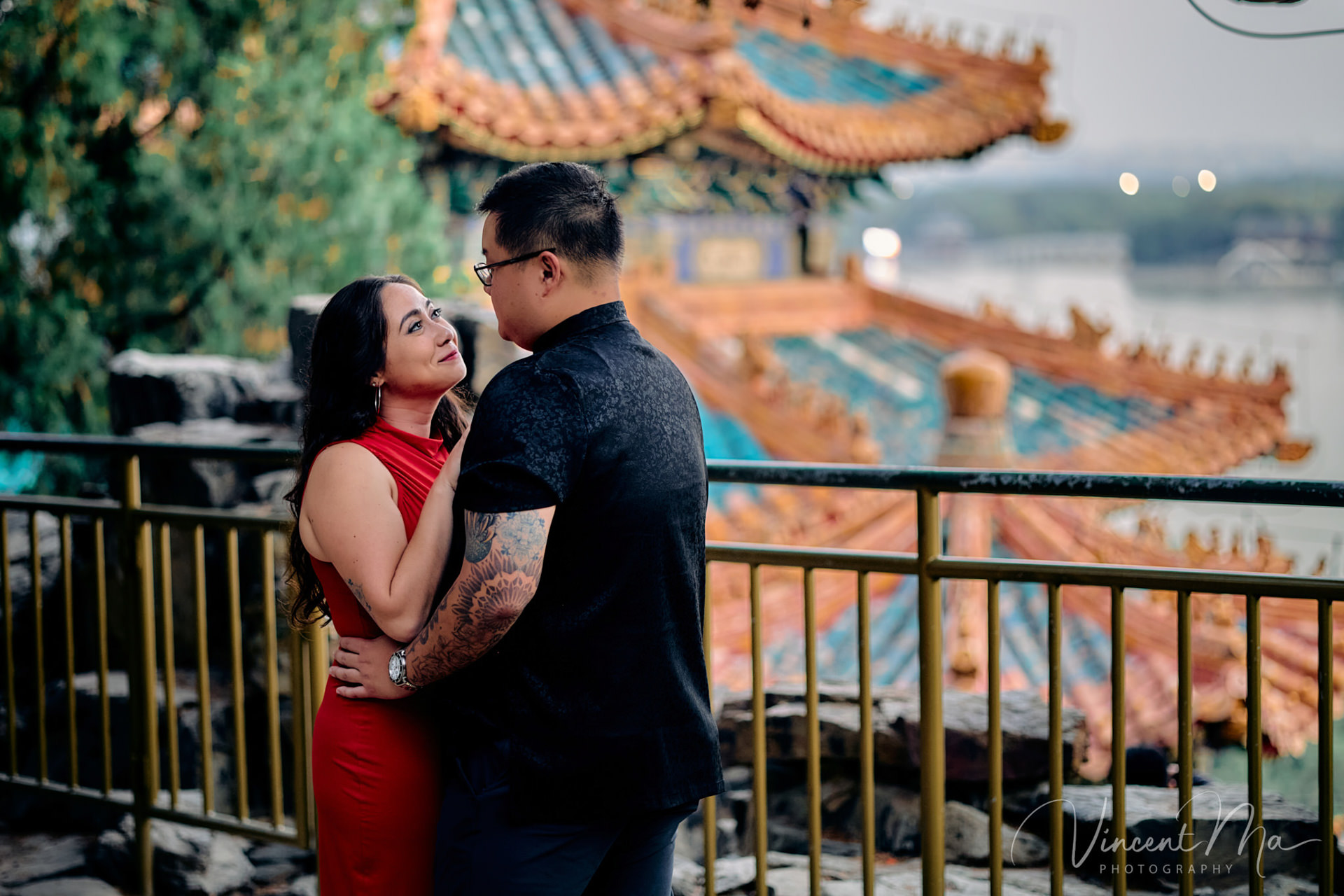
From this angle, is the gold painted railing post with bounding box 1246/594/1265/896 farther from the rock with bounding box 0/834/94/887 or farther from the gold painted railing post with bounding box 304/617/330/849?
the rock with bounding box 0/834/94/887

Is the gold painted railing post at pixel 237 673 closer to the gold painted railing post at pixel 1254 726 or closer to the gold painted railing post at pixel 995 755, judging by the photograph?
A: the gold painted railing post at pixel 995 755

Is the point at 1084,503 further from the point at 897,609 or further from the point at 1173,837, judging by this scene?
the point at 1173,837

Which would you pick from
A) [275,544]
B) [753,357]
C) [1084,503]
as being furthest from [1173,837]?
[1084,503]

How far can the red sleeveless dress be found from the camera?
5.27 feet

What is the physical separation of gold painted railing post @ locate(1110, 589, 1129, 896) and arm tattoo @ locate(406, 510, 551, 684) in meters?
1.12

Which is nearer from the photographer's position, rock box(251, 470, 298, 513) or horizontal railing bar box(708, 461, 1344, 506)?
horizontal railing bar box(708, 461, 1344, 506)

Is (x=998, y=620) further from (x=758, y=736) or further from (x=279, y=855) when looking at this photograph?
(x=279, y=855)

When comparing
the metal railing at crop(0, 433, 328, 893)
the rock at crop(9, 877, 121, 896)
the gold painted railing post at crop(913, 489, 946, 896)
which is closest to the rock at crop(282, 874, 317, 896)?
the metal railing at crop(0, 433, 328, 893)

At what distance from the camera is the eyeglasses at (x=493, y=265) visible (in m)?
1.43

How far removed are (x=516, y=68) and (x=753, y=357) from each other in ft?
9.20

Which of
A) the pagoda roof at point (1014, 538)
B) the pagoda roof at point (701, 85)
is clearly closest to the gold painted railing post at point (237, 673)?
the pagoda roof at point (1014, 538)

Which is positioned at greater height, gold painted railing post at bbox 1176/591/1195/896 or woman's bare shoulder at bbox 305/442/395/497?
woman's bare shoulder at bbox 305/442/395/497

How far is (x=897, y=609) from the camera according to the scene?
21.8ft

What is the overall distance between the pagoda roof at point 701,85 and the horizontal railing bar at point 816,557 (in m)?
4.56
